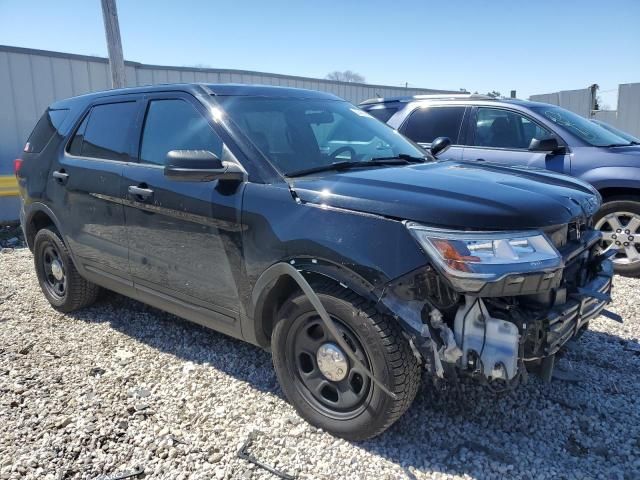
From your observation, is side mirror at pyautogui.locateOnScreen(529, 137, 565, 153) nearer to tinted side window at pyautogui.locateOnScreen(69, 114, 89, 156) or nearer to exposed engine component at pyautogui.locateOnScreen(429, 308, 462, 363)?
exposed engine component at pyautogui.locateOnScreen(429, 308, 462, 363)

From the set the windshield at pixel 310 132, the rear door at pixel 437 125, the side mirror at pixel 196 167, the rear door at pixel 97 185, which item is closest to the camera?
the side mirror at pixel 196 167

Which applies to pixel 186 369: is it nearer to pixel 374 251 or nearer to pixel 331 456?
pixel 331 456

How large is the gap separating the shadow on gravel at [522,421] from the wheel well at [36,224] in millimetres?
1686

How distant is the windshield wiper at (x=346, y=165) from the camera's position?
2807 mm

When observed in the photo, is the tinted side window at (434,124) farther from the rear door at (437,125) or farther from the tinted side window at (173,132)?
the tinted side window at (173,132)

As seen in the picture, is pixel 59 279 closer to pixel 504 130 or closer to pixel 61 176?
pixel 61 176

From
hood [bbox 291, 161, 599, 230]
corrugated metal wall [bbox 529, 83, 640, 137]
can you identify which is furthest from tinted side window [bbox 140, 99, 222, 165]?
corrugated metal wall [bbox 529, 83, 640, 137]

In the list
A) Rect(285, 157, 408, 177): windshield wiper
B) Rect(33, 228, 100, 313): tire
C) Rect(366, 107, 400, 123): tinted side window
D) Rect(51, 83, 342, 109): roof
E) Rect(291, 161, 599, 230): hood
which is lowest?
Rect(33, 228, 100, 313): tire

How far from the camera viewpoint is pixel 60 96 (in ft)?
27.9

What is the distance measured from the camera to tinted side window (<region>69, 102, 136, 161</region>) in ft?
11.7

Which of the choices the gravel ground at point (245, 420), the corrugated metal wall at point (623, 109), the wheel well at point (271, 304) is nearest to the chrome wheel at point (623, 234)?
the gravel ground at point (245, 420)

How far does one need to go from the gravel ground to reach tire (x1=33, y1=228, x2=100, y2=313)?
50 centimetres

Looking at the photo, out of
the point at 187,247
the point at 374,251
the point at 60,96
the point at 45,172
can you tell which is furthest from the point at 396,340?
the point at 60,96

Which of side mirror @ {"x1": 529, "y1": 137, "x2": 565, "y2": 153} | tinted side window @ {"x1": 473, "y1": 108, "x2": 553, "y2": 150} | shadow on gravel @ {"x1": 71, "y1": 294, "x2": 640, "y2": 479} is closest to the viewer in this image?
shadow on gravel @ {"x1": 71, "y1": 294, "x2": 640, "y2": 479}
